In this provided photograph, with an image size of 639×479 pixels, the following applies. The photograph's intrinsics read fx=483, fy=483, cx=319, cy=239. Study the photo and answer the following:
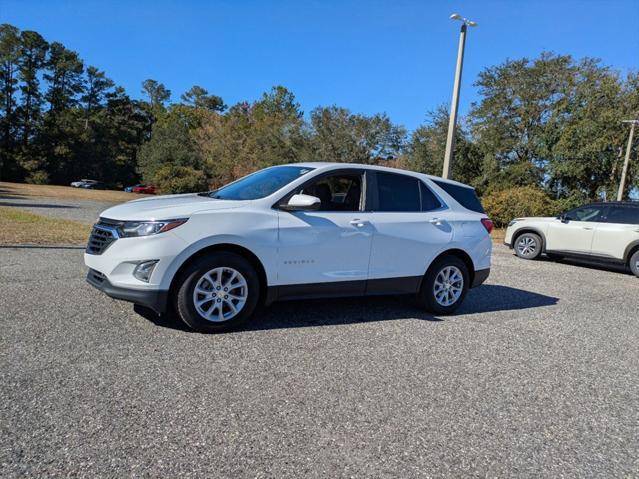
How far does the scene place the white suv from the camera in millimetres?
4398

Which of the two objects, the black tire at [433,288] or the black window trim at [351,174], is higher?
the black window trim at [351,174]

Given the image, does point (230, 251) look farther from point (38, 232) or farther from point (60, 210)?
point (60, 210)

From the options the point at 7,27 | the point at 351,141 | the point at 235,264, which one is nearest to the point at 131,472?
the point at 235,264

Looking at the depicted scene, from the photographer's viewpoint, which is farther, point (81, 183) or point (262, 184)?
point (81, 183)

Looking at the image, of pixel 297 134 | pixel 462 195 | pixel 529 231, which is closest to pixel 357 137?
pixel 297 134

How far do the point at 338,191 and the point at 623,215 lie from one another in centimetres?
865

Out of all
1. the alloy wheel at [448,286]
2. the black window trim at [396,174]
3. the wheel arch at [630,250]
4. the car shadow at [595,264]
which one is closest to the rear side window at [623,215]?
the wheel arch at [630,250]

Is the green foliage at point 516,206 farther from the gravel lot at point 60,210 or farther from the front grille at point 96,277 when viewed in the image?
the front grille at point 96,277

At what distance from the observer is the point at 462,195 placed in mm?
6387

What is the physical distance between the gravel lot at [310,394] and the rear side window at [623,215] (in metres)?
6.09

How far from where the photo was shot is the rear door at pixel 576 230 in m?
11.3

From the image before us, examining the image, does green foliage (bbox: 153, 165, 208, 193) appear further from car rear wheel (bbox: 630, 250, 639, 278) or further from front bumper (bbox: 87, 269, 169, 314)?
front bumper (bbox: 87, 269, 169, 314)

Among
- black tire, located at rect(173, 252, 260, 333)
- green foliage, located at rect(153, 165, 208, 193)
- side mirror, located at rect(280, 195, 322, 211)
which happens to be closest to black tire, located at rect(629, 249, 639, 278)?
side mirror, located at rect(280, 195, 322, 211)

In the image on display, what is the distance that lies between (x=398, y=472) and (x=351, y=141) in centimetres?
3584
